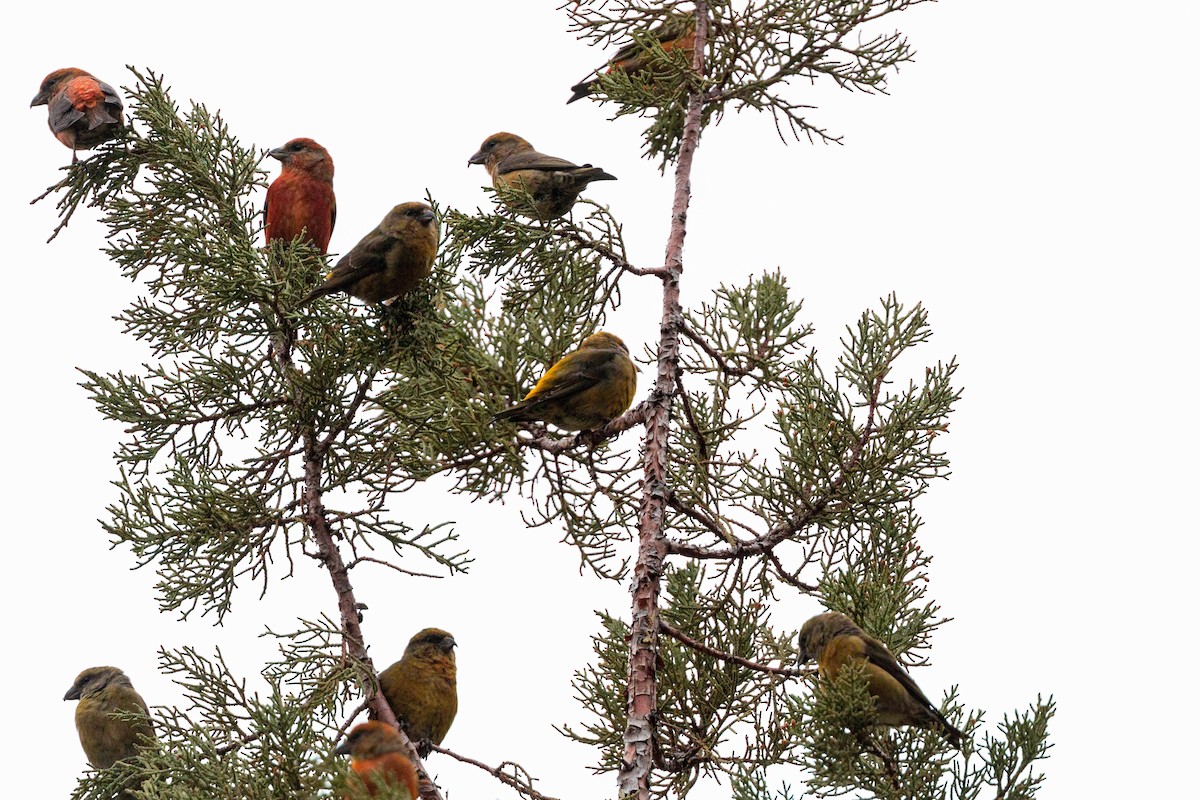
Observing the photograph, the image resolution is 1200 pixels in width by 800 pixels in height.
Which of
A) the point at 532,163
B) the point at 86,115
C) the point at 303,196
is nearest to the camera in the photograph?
the point at 86,115

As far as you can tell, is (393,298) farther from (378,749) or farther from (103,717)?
(103,717)

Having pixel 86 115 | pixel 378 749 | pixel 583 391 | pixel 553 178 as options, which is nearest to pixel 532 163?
pixel 553 178

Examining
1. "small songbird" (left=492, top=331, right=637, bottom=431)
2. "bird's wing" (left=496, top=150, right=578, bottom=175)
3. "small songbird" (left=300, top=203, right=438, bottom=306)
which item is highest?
"bird's wing" (left=496, top=150, right=578, bottom=175)

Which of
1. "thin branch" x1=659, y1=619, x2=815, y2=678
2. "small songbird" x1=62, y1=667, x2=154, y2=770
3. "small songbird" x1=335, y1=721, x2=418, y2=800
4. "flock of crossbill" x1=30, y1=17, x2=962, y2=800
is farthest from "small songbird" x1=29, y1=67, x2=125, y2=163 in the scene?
"thin branch" x1=659, y1=619, x2=815, y2=678

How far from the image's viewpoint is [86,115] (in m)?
6.40

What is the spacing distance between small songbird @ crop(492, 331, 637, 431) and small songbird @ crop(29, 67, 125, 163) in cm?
266

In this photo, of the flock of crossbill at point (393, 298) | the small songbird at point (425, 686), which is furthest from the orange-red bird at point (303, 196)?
the small songbird at point (425, 686)

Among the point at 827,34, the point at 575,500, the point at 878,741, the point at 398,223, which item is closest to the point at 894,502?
the point at 878,741

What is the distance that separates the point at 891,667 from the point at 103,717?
4.26 m

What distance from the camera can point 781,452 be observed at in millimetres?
5320

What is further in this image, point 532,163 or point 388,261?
point 532,163

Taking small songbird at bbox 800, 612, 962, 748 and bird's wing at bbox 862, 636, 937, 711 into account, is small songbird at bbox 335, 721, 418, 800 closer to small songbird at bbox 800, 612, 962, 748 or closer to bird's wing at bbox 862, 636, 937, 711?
small songbird at bbox 800, 612, 962, 748

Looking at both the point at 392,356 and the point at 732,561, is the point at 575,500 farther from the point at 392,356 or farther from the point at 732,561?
the point at 392,356

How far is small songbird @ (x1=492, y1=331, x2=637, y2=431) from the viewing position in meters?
5.24
